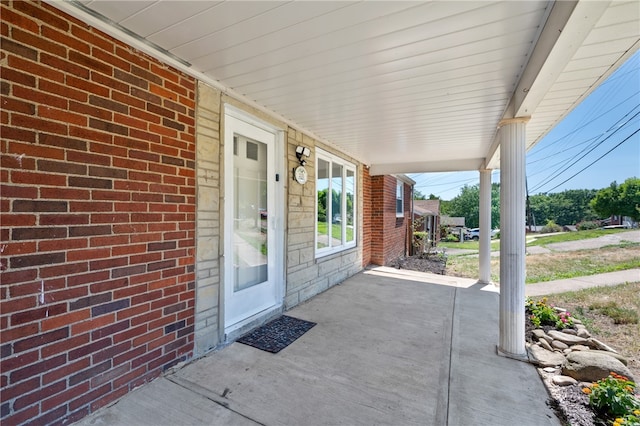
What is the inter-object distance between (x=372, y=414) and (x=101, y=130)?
9.31ft

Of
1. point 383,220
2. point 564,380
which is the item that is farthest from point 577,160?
point 564,380

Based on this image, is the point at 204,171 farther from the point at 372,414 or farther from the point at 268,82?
the point at 372,414

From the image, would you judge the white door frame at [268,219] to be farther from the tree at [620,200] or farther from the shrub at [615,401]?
the tree at [620,200]

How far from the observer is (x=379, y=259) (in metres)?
7.76

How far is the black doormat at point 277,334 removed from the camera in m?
3.01

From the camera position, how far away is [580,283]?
6707mm

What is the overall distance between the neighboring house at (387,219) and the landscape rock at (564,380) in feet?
17.5

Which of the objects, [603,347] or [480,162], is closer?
[603,347]

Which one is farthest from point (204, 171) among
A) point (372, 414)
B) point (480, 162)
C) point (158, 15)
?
point (480, 162)

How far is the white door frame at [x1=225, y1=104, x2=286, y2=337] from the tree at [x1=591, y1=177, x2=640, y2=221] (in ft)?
118

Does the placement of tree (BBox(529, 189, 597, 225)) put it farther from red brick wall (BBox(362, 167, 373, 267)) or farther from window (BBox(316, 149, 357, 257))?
window (BBox(316, 149, 357, 257))

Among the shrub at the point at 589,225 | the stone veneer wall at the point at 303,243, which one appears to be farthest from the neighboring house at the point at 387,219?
the shrub at the point at 589,225

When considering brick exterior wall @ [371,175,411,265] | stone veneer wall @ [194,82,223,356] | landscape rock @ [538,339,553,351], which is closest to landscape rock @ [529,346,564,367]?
landscape rock @ [538,339,553,351]

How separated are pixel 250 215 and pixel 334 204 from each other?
9.06 feet
